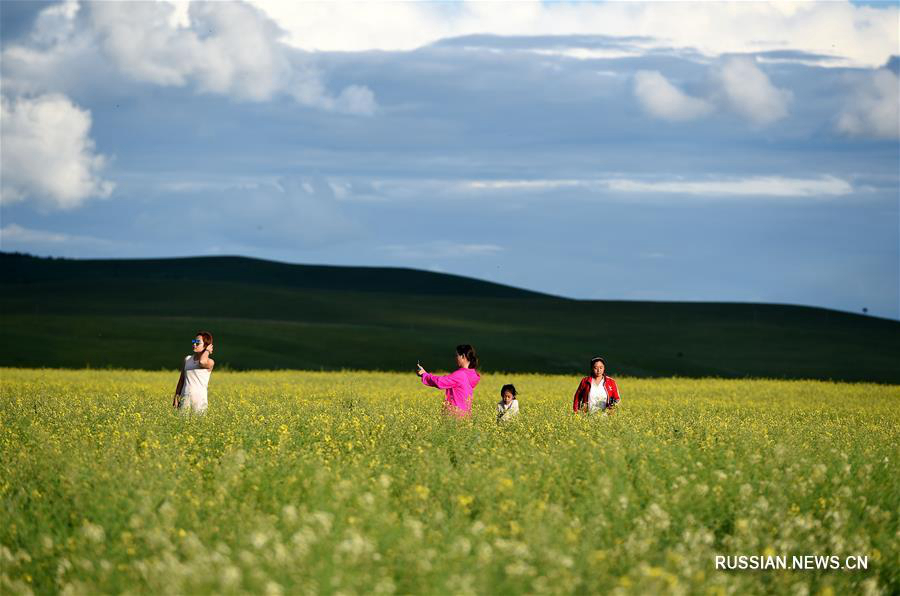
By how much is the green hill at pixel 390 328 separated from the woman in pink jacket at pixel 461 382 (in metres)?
34.4

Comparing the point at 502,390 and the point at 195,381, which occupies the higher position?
the point at 502,390

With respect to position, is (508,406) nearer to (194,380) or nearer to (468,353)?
(468,353)

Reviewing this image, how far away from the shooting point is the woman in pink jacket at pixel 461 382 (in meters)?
14.6

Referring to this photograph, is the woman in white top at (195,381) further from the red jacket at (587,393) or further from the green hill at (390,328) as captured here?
the green hill at (390,328)

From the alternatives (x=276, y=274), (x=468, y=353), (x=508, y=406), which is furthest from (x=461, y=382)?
(x=276, y=274)

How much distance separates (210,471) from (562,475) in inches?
165

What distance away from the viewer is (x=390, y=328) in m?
72.4

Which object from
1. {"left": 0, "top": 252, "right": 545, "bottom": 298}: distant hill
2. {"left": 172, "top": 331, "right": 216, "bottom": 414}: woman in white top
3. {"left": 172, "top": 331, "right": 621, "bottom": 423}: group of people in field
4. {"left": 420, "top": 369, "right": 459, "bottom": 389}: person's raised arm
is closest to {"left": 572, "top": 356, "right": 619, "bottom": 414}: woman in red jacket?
{"left": 172, "top": 331, "right": 621, "bottom": 423}: group of people in field

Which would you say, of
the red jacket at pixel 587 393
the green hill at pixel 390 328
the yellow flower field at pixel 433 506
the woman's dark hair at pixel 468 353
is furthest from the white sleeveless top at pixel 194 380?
the green hill at pixel 390 328

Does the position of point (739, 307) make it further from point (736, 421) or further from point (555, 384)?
point (736, 421)

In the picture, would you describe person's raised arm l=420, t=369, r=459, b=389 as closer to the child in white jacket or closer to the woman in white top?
the child in white jacket

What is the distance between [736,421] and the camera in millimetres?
18016

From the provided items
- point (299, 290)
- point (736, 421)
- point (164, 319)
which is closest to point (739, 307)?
point (299, 290)

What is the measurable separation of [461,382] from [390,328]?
189 ft
